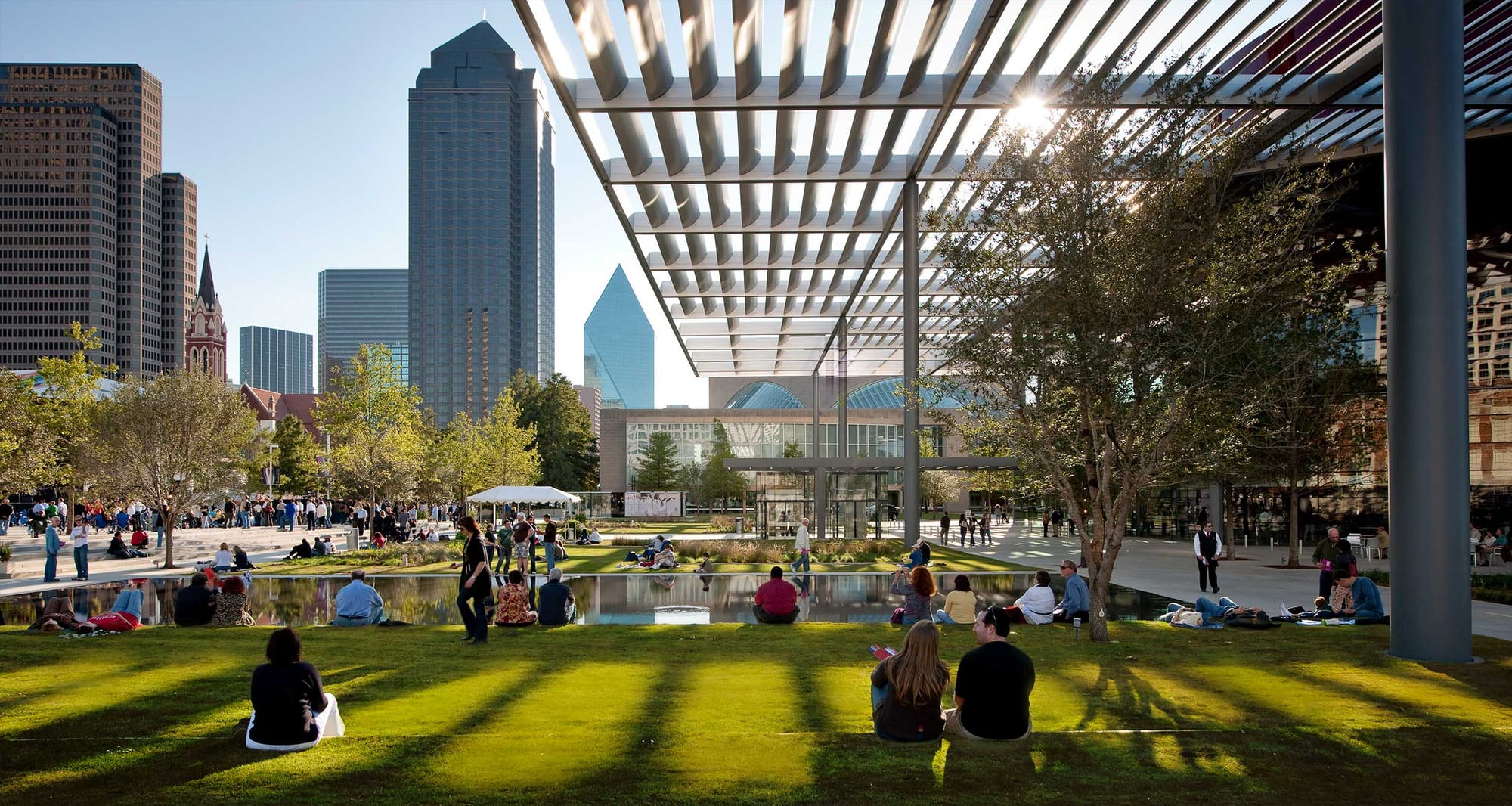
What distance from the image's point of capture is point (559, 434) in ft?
263

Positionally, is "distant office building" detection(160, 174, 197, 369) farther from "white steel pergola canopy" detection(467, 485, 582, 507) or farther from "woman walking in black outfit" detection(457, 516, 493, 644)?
"woman walking in black outfit" detection(457, 516, 493, 644)

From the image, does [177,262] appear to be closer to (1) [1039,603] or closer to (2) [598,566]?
(2) [598,566]

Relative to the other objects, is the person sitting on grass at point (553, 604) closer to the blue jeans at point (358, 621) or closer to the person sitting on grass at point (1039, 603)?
the blue jeans at point (358, 621)

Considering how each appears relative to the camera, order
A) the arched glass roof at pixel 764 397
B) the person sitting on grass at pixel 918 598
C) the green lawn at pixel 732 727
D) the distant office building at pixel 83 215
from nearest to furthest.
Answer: the green lawn at pixel 732 727 → the person sitting on grass at pixel 918 598 → the arched glass roof at pixel 764 397 → the distant office building at pixel 83 215

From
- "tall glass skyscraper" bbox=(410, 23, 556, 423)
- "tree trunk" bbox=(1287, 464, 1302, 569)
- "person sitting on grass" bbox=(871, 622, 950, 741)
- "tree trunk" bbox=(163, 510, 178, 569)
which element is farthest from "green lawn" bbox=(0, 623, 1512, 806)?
"tall glass skyscraper" bbox=(410, 23, 556, 423)

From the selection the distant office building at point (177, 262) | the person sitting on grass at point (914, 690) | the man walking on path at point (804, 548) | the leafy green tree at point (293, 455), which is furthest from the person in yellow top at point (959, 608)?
the distant office building at point (177, 262)

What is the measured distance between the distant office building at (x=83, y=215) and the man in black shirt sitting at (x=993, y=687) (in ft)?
455

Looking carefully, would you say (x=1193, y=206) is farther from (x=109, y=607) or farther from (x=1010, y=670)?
(x=109, y=607)

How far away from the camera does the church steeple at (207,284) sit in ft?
461

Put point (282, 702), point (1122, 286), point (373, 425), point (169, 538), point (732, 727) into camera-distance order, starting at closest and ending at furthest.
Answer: point (282, 702) → point (732, 727) → point (1122, 286) → point (169, 538) → point (373, 425)

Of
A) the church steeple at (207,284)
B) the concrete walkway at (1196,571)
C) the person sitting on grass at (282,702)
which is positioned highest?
the church steeple at (207,284)

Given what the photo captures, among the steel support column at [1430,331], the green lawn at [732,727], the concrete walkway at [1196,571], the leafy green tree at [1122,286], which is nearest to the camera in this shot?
the green lawn at [732,727]

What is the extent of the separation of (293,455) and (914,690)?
2839 inches

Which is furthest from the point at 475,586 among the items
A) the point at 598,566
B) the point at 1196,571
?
the point at 1196,571
